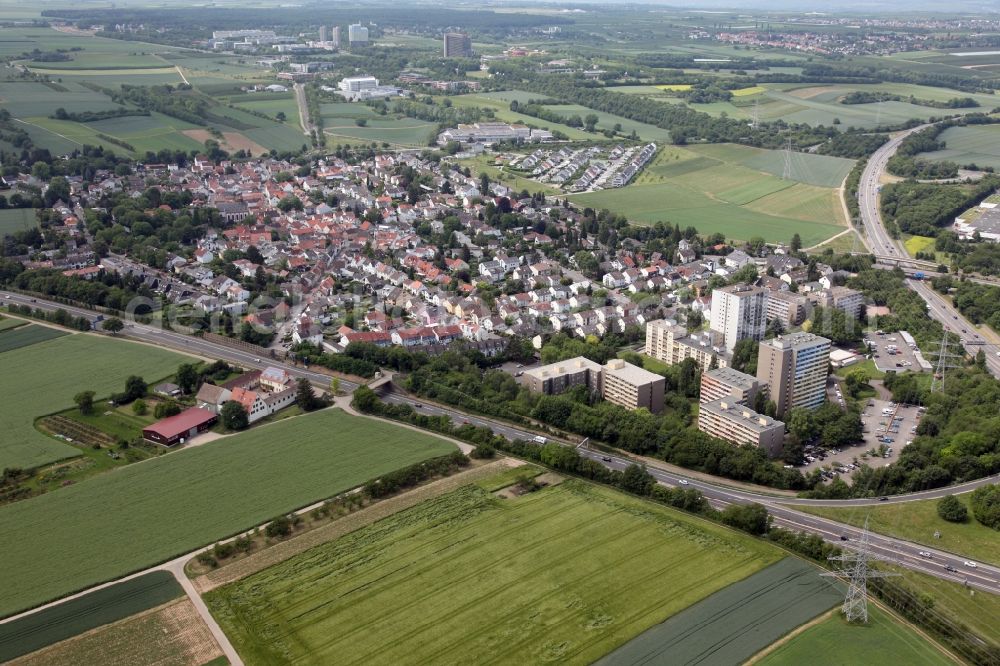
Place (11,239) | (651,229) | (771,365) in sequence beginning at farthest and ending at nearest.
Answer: (651,229) < (11,239) < (771,365)

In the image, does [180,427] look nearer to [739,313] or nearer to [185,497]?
[185,497]

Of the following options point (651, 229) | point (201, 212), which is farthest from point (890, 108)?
point (201, 212)

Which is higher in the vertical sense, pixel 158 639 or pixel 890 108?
pixel 890 108

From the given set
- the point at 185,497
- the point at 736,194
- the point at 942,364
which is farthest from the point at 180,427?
the point at 736,194

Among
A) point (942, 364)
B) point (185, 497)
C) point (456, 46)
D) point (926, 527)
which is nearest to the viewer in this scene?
point (926, 527)

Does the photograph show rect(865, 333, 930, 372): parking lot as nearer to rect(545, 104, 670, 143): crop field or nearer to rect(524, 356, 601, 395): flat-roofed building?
rect(524, 356, 601, 395): flat-roofed building

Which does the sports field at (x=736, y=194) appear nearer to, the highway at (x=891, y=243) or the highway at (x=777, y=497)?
the highway at (x=891, y=243)

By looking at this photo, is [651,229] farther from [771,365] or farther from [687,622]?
[687,622]

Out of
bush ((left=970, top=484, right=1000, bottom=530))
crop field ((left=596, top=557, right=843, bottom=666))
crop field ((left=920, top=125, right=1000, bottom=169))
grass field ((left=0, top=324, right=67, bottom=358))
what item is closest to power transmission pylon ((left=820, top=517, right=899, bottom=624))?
crop field ((left=596, top=557, right=843, bottom=666))
